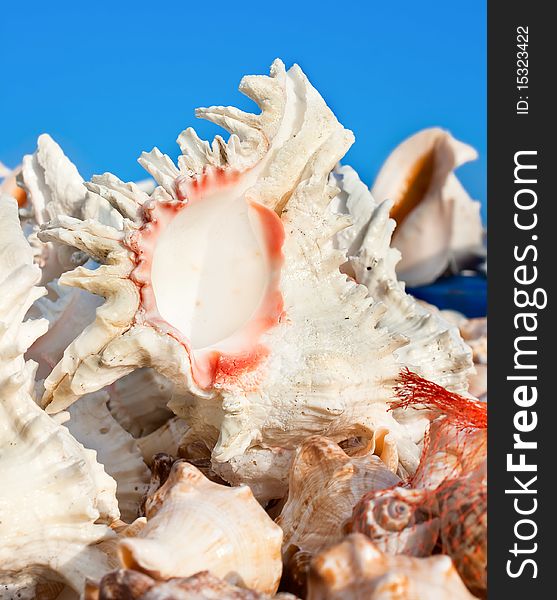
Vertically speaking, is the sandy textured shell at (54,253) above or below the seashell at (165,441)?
above

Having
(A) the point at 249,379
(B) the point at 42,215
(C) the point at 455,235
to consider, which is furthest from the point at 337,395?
(C) the point at 455,235

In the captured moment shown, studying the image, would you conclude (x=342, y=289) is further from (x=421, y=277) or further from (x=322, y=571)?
(x=421, y=277)

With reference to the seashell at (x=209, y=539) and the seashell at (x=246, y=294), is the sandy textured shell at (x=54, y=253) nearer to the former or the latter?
the seashell at (x=246, y=294)

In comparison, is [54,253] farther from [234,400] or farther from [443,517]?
[443,517]

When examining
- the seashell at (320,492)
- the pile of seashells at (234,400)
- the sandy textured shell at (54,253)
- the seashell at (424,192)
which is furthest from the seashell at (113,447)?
the seashell at (424,192)

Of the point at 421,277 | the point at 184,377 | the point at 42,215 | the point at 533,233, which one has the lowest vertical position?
the point at 184,377

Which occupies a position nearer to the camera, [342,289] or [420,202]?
[342,289]

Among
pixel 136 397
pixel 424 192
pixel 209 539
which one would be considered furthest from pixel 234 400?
pixel 424 192

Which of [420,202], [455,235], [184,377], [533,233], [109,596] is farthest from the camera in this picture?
[455,235]
